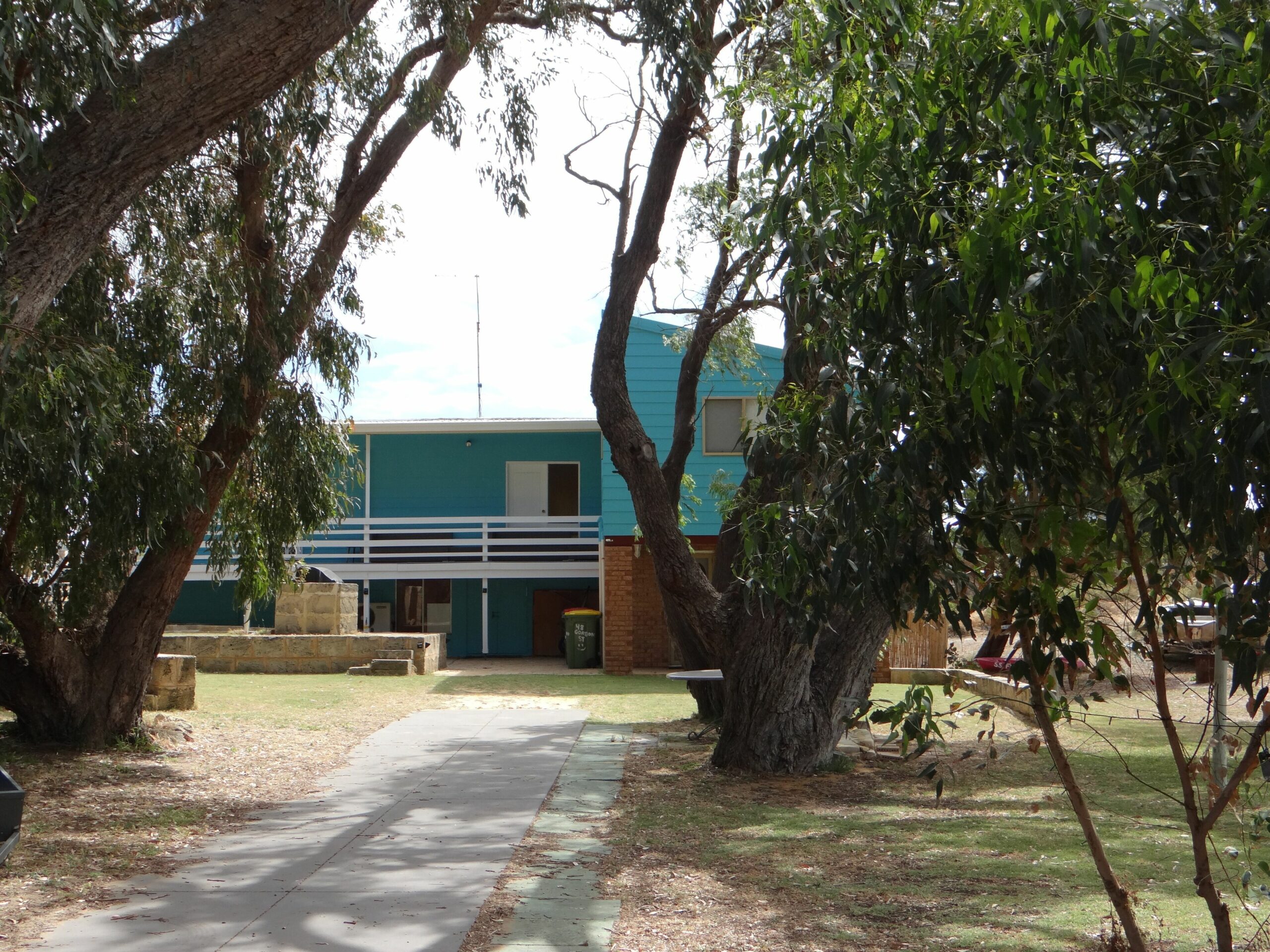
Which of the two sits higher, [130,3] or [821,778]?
[130,3]

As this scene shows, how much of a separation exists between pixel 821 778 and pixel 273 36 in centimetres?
716

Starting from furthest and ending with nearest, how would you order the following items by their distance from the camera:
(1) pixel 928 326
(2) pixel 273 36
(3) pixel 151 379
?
(3) pixel 151 379 → (2) pixel 273 36 → (1) pixel 928 326

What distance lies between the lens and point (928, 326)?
131 inches

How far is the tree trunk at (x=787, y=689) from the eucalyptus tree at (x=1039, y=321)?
5661 millimetres

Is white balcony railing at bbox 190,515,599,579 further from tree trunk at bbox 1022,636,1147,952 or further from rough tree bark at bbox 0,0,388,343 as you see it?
tree trunk at bbox 1022,636,1147,952

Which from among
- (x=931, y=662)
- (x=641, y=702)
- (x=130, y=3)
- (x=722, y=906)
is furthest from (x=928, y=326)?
(x=931, y=662)

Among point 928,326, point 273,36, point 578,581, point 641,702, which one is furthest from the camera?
point 578,581

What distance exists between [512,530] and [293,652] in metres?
5.40

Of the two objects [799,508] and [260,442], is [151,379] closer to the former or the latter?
[260,442]

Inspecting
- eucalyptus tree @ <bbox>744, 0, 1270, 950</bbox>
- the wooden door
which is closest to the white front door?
the wooden door

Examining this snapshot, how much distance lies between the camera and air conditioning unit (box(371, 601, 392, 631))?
2659 centimetres

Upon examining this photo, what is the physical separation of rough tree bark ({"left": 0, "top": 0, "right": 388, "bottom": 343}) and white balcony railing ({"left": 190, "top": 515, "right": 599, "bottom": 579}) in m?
17.9

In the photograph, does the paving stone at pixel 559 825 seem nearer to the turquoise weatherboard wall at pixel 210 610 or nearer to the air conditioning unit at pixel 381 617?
the air conditioning unit at pixel 381 617

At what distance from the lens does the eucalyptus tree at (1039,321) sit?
113 inches
